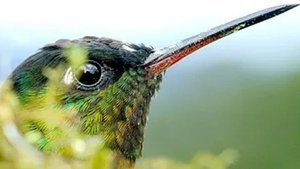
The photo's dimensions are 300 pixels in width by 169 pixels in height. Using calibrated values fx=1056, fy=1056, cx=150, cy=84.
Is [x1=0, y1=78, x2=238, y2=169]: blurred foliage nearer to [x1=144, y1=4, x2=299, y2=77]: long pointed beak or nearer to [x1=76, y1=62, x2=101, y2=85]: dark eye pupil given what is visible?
[x1=144, y1=4, x2=299, y2=77]: long pointed beak

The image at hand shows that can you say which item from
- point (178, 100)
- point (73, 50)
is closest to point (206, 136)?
point (178, 100)

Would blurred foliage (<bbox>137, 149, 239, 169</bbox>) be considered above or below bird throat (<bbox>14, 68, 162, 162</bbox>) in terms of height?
below

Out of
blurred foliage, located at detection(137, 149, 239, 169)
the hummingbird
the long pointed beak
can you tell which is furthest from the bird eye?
blurred foliage, located at detection(137, 149, 239, 169)

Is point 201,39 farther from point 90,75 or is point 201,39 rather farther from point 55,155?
point 55,155

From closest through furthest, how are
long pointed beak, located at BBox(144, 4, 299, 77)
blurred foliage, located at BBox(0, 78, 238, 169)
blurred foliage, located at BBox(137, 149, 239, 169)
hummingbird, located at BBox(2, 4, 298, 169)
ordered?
blurred foliage, located at BBox(0, 78, 238, 169) < blurred foliage, located at BBox(137, 149, 239, 169) < long pointed beak, located at BBox(144, 4, 299, 77) < hummingbird, located at BBox(2, 4, 298, 169)

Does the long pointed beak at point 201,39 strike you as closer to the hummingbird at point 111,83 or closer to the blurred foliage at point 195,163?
the hummingbird at point 111,83

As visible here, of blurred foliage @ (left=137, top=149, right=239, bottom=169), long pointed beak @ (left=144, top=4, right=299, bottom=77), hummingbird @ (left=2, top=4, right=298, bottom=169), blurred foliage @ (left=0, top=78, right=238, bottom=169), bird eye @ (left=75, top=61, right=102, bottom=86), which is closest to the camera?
blurred foliage @ (left=0, top=78, right=238, bottom=169)

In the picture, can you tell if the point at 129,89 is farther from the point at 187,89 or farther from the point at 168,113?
the point at 187,89
